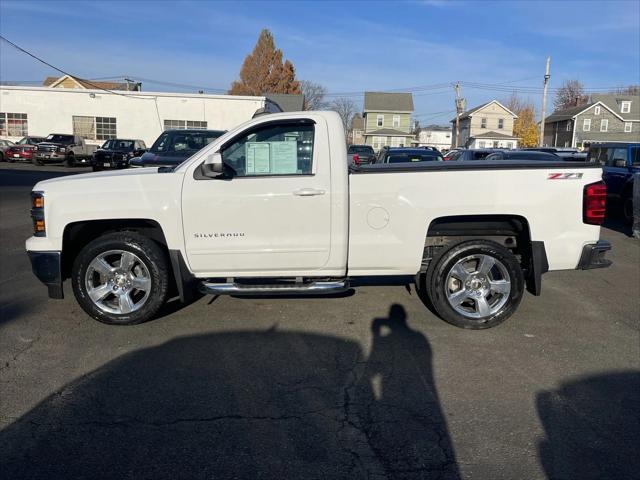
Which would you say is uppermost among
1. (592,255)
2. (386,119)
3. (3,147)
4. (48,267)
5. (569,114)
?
(569,114)

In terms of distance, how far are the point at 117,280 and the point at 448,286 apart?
10.5 feet

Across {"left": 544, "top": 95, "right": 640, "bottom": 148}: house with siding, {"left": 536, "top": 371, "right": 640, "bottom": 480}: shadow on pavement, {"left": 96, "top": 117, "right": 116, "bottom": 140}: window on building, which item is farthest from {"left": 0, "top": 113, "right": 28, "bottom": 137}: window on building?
{"left": 544, "top": 95, "right": 640, "bottom": 148}: house with siding

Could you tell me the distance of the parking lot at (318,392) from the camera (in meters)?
3.16

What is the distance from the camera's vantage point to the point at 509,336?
523 centimetres

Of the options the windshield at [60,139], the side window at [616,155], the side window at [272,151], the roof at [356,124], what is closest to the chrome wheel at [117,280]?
the side window at [272,151]

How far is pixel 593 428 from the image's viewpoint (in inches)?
139

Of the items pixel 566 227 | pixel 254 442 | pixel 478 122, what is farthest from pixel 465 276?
pixel 478 122

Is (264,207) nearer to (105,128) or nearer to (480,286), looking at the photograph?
(480,286)

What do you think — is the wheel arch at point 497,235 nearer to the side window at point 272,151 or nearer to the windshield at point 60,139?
the side window at point 272,151

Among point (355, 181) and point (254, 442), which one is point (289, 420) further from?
point (355, 181)

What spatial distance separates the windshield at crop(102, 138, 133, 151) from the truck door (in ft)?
86.2

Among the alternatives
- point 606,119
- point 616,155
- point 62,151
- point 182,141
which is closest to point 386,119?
point 606,119

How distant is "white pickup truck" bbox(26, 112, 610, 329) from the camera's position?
5.06m

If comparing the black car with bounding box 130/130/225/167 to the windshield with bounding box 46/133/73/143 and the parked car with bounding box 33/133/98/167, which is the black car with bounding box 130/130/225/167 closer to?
the parked car with bounding box 33/133/98/167
